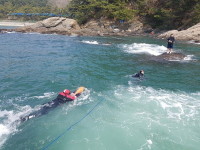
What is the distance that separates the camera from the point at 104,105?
35.2 feet

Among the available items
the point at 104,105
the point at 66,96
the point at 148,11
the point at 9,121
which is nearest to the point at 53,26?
the point at 148,11

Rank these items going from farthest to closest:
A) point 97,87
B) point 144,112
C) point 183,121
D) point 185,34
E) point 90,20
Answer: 1. point 90,20
2. point 185,34
3. point 97,87
4. point 144,112
5. point 183,121

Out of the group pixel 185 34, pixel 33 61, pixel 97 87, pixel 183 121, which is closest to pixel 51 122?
pixel 97 87

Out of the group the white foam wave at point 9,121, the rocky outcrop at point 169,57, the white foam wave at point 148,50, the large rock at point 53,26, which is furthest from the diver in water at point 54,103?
the large rock at point 53,26

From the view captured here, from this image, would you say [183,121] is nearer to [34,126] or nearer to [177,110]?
[177,110]

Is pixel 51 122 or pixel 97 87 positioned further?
pixel 97 87

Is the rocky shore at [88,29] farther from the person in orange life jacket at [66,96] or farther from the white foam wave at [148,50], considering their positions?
the person in orange life jacket at [66,96]

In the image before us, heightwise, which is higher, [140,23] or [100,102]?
[140,23]

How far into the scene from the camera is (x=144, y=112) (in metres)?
10.1

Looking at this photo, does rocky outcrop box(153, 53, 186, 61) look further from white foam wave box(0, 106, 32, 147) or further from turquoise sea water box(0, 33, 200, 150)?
white foam wave box(0, 106, 32, 147)


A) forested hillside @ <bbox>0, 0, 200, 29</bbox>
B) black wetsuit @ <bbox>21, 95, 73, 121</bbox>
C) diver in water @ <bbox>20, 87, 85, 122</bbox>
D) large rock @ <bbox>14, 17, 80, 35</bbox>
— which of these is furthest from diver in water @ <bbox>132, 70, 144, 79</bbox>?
large rock @ <bbox>14, 17, 80, 35</bbox>

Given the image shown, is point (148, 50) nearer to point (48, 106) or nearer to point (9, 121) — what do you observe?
point (48, 106)

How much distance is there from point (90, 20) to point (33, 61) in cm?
3902

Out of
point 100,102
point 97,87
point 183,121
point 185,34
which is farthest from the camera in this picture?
point 185,34
